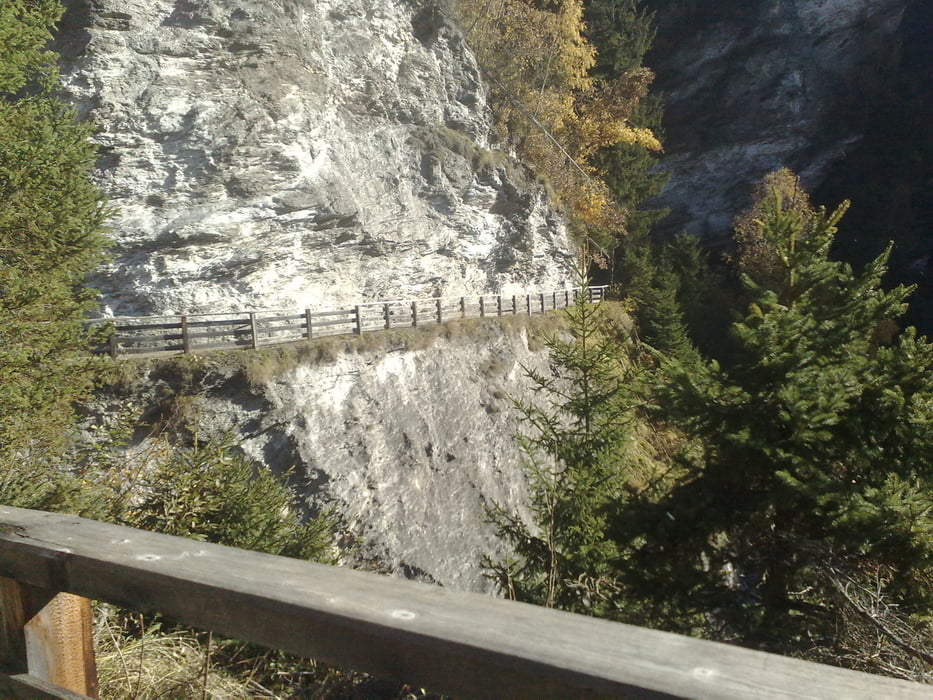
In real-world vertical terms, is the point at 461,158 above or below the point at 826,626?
above

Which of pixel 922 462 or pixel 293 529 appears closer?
pixel 922 462

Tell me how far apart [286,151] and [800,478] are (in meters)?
15.9

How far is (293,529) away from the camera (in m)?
10.3

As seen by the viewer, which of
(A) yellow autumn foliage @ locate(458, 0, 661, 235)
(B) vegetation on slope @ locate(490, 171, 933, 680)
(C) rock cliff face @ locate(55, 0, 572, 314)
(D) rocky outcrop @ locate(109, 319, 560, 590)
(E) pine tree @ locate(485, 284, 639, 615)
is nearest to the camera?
(B) vegetation on slope @ locate(490, 171, 933, 680)

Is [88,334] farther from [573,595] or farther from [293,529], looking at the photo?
[573,595]

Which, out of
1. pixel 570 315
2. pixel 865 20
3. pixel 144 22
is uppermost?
pixel 865 20

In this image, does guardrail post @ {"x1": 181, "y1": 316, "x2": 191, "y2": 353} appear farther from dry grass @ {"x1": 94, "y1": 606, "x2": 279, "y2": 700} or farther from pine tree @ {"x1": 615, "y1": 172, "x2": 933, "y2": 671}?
dry grass @ {"x1": 94, "y1": 606, "x2": 279, "y2": 700}

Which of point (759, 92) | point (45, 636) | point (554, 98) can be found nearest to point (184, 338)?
point (45, 636)

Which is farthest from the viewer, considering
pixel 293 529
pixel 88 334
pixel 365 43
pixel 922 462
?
pixel 365 43

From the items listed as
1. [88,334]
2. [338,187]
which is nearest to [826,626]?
[88,334]

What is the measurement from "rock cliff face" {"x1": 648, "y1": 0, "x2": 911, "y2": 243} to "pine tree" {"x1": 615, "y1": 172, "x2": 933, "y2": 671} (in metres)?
32.4

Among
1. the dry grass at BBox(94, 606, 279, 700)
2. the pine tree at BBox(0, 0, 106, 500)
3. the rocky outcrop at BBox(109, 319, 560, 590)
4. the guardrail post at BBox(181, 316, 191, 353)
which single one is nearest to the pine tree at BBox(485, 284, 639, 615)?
the rocky outcrop at BBox(109, 319, 560, 590)

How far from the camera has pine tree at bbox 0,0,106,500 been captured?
8.21 meters

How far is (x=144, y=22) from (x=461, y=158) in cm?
1052
